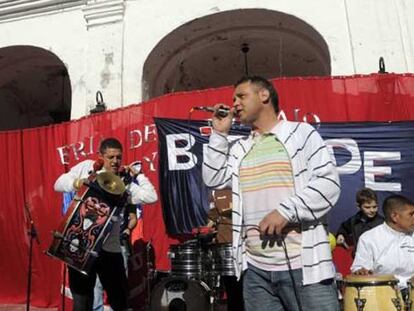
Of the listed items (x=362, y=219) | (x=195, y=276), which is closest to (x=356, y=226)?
(x=362, y=219)

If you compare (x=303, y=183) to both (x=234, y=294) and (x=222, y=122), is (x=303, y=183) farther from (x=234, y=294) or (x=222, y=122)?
(x=234, y=294)

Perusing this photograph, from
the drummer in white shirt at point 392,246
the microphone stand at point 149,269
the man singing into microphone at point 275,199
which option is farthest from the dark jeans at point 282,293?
the microphone stand at point 149,269

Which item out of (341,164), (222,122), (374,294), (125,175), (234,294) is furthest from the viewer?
(341,164)

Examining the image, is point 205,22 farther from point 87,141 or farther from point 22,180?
point 22,180

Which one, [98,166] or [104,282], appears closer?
[104,282]

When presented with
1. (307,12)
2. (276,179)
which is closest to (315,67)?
(307,12)

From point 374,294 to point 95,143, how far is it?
478 centimetres

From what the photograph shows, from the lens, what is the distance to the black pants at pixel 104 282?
406cm

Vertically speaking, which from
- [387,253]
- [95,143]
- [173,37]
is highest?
[173,37]

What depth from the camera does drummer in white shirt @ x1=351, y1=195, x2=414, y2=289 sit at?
434cm

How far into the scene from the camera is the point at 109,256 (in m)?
4.23

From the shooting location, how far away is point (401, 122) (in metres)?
6.27

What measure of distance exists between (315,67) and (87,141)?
198 inches

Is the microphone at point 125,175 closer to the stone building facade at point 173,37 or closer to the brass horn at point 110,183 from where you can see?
the brass horn at point 110,183
